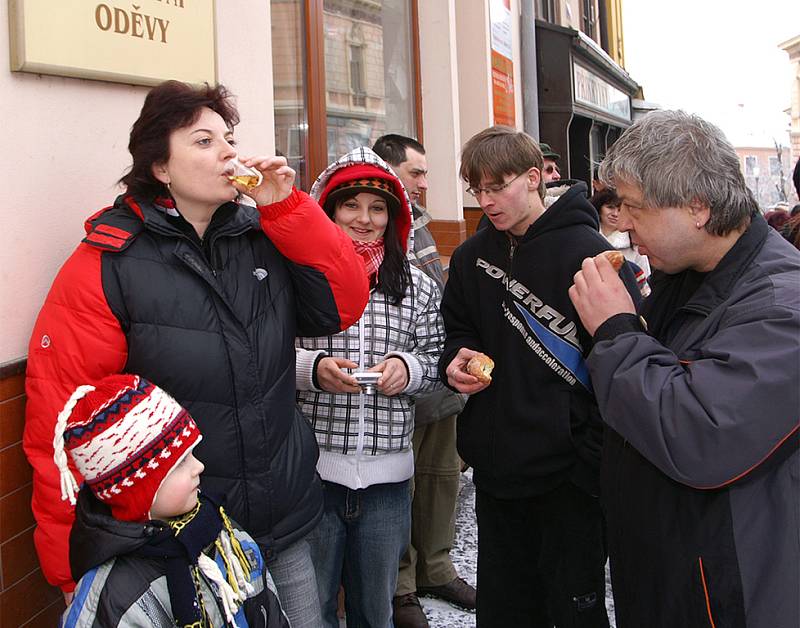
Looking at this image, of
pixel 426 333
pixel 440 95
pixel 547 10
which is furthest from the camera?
pixel 547 10

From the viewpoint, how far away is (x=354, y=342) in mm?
2797

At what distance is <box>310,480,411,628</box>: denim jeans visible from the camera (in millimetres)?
2684

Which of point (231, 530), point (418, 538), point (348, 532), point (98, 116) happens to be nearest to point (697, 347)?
point (231, 530)

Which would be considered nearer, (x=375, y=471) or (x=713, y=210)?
(x=713, y=210)

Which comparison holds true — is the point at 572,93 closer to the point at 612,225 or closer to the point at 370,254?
the point at 612,225

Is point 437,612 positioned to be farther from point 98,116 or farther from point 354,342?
point 98,116

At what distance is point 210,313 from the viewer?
206 centimetres

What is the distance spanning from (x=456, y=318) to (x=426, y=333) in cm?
12

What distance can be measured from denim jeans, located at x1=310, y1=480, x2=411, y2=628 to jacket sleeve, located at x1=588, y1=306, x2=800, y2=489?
1143 mm

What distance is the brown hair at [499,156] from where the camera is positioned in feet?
8.94

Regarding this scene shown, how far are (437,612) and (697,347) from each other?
8.28ft

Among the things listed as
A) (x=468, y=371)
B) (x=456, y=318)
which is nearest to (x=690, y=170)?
(x=468, y=371)

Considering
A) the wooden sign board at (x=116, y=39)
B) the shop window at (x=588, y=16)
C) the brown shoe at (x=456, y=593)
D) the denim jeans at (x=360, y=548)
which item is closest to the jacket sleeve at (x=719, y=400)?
the denim jeans at (x=360, y=548)

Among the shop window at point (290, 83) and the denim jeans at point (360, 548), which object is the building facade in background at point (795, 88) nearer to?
the shop window at point (290, 83)
